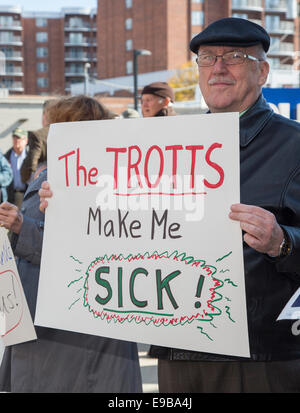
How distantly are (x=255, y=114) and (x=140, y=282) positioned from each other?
61 cm

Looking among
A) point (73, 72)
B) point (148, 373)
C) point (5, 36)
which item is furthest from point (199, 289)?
point (73, 72)

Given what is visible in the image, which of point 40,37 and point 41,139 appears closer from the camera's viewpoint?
point 41,139

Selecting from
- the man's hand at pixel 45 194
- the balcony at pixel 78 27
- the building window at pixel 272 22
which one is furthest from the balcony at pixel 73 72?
the man's hand at pixel 45 194

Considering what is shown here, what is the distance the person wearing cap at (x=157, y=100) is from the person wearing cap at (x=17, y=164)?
3262mm

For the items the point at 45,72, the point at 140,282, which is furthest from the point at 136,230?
the point at 45,72

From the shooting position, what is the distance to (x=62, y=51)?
8338 centimetres

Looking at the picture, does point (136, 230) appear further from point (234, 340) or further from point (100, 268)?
point (234, 340)

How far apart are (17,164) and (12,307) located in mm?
6088

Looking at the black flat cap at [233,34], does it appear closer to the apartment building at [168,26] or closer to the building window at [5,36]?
the apartment building at [168,26]

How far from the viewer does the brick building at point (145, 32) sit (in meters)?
57.5

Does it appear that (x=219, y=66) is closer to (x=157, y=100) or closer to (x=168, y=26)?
(x=157, y=100)

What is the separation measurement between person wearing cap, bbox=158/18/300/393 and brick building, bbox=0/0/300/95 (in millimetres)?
48965

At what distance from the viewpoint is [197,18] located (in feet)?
193

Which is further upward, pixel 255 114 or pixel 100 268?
pixel 255 114
